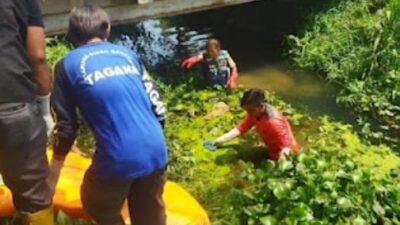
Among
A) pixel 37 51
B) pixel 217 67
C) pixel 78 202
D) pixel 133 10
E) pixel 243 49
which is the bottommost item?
pixel 243 49

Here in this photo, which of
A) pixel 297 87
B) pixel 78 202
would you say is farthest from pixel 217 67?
pixel 78 202

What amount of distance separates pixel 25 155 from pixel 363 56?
6895mm

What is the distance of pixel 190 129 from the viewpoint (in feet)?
24.6

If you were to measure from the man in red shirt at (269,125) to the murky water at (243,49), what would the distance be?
211cm

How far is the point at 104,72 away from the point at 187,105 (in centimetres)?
470

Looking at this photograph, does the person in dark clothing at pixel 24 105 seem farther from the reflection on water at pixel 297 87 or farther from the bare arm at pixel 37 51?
the reflection on water at pixel 297 87

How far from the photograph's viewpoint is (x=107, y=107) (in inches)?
137

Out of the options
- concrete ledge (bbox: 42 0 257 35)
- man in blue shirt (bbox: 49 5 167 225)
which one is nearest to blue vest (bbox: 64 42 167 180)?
man in blue shirt (bbox: 49 5 167 225)

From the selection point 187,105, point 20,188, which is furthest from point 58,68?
point 187,105

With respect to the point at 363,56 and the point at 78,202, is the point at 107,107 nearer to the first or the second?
the point at 78,202

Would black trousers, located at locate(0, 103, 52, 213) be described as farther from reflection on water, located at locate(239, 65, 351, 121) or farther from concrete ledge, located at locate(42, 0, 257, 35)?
reflection on water, located at locate(239, 65, 351, 121)

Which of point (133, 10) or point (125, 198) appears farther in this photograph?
point (133, 10)

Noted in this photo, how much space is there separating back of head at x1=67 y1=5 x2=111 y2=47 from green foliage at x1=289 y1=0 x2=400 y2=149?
186 inches

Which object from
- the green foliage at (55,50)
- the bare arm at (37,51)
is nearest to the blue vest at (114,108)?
the bare arm at (37,51)
